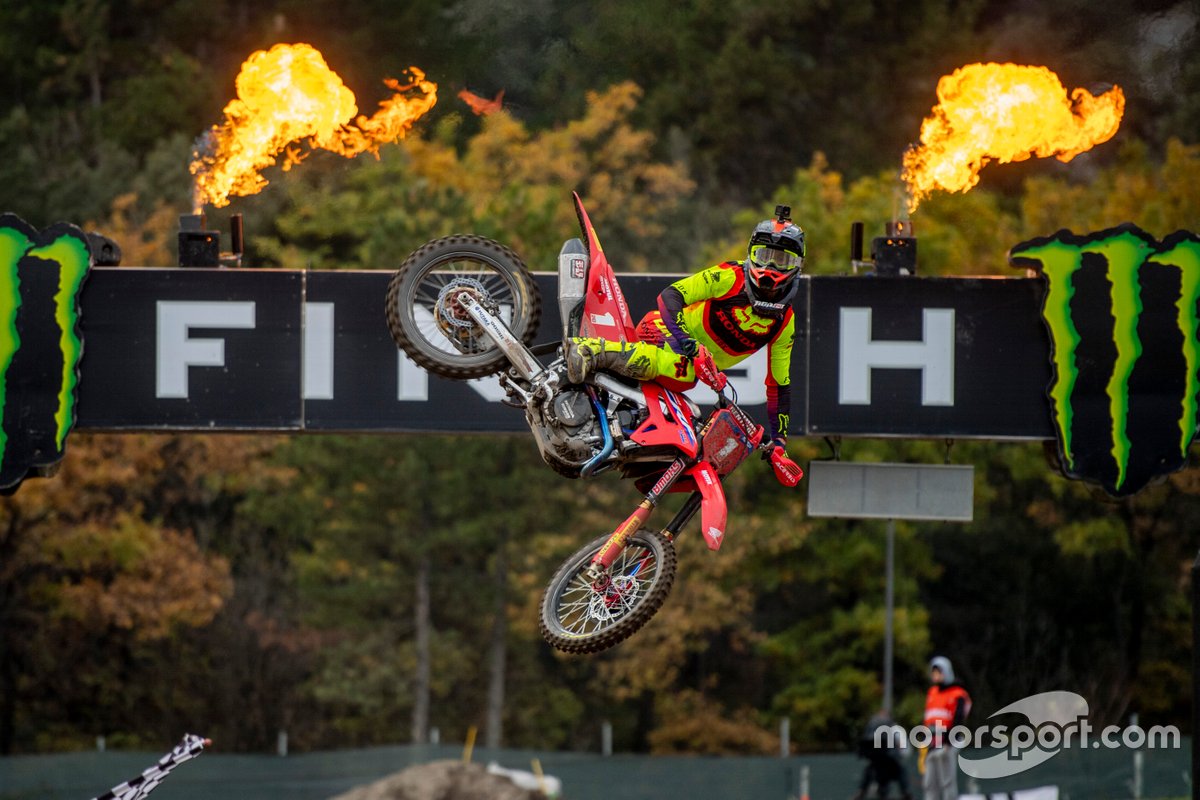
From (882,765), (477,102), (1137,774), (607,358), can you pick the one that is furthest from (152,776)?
(1137,774)

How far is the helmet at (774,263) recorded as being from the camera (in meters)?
11.6

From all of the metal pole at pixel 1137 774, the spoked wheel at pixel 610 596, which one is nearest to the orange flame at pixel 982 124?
the spoked wheel at pixel 610 596

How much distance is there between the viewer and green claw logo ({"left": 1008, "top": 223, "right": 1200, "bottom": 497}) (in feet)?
48.2

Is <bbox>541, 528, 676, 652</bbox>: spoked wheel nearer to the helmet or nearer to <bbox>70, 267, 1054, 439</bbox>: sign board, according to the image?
the helmet

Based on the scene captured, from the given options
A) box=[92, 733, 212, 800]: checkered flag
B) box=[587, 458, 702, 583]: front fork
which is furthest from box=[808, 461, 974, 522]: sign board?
box=[92, 733, 212, 800]: checkered flag

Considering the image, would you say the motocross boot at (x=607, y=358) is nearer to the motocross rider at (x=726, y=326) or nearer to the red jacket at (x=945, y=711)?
the motocross rider at (x=726, y=326)

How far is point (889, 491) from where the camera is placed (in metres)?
15.2

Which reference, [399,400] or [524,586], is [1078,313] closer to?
[399,400]

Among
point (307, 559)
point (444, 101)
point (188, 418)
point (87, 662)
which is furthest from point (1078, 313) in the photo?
point (87, 662)

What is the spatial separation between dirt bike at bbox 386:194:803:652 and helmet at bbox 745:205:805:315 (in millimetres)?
540

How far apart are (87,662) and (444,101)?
24862mm

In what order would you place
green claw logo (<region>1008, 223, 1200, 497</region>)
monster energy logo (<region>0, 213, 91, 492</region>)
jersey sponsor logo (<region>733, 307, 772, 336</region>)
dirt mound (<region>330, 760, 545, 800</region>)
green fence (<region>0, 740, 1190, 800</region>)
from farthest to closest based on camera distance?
green fence (<region>0, 740, 1190, 800</region>) < dirt mound (<region>330, 760, 545, 800</region>) < green claw logo (<region>1008, 223, 1200, 497</region>) < monster energy logo (<region>0, 213, 91, 492</region>) < jersey sponsor logo (<region>733, 307, 772, 336</region>)

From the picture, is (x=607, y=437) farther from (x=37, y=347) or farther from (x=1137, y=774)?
(x=1137, y=774)

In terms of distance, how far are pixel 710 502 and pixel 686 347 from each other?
100 cm
